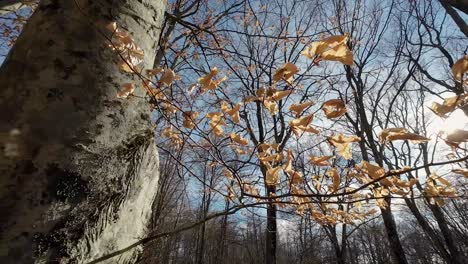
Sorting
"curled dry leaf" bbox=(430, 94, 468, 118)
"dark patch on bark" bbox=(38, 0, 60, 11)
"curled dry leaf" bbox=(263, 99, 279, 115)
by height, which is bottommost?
"curled dry leaf" bbox=(430, 94, 468, 118)

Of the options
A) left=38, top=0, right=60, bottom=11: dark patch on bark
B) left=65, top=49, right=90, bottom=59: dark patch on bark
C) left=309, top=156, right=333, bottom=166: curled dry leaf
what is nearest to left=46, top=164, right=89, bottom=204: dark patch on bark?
left=65, top=49, right=90, bottom=59: dark patch on bark

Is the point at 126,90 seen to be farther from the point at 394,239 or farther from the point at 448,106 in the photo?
the point at 394,239

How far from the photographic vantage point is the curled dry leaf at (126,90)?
1.94 ft

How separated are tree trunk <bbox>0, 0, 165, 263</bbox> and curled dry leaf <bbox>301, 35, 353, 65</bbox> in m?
0.57

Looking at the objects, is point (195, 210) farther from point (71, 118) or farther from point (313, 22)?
point (71, 118)

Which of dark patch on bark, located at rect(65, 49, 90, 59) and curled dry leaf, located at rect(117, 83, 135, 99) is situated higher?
dark patch on bark, located at rect(65, 49, 90, 59)

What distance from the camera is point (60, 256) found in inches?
16.2

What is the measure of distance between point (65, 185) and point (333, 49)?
81 centimetres

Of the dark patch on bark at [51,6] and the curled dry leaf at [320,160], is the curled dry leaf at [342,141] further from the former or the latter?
the dark patch on bark at [51,6]

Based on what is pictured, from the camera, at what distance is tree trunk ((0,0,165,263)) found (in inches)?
16.2

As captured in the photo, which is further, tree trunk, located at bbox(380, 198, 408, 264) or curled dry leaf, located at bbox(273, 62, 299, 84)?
tree trunk, located at bbox(380, 198, 408, 264)

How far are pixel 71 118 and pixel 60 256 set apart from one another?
25 centimetres

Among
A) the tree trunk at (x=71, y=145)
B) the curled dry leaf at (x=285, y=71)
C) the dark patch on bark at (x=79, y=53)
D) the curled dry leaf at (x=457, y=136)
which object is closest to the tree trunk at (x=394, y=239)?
the curled dry leaf at (x=457, y=136)

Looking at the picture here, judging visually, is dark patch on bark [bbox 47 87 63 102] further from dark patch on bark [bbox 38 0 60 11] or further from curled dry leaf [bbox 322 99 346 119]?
curled dry leaf [bbox 322 99 346 119]
